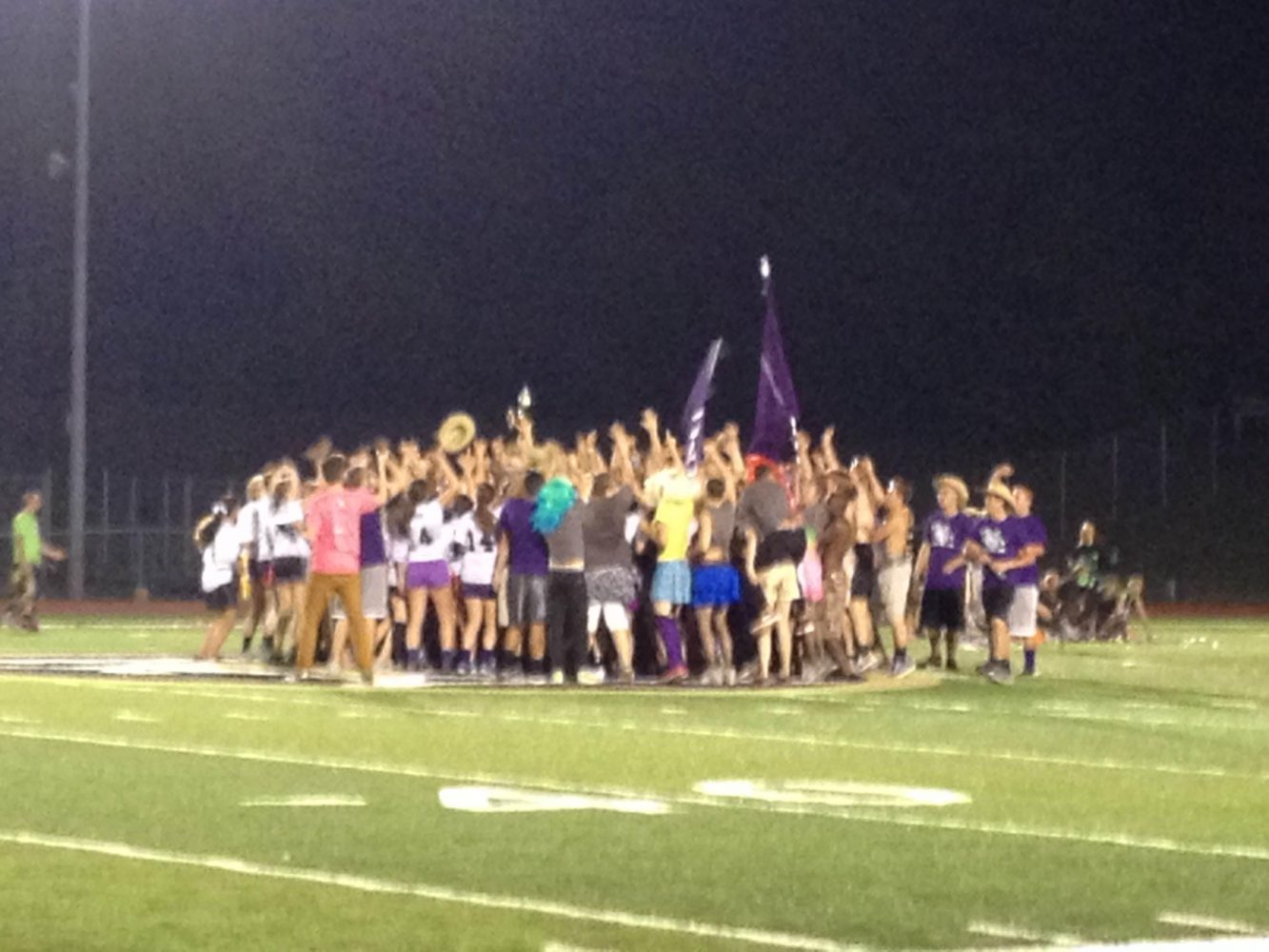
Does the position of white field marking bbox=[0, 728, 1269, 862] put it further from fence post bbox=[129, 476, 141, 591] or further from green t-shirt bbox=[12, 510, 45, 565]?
fence post bbox=[129, 476, 141, 591]

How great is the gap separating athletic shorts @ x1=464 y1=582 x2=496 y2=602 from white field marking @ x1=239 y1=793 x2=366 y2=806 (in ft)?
35.8

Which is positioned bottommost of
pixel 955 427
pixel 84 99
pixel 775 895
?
pixel 775 895

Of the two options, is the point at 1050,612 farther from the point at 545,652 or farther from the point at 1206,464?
the point at 1206,464

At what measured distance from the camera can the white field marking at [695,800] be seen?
11016 millimetres

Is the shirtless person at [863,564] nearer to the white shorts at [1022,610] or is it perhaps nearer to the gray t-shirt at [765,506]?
the white shorts at [1022,610]

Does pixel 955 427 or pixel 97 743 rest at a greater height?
pixel 955 427

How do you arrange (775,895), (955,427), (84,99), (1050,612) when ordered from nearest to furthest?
(775,895), (1050,612), (84,99), (955,427)

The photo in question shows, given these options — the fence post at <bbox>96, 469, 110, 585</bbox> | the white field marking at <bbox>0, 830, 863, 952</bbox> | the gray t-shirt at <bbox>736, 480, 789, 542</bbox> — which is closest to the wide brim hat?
the gray t-shirt at <bbox>736, 480, 789, 542</bbox>

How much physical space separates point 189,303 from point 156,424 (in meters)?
5.45

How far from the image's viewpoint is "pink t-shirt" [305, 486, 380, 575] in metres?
20.8

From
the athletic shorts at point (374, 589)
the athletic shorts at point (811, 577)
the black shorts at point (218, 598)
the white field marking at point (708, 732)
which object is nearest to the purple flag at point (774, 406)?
the athletic shorts at point (811, 577)

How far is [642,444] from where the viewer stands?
7381cm

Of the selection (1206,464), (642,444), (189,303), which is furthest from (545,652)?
(642,444)

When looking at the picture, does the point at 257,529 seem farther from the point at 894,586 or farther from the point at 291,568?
the point at 894,586
